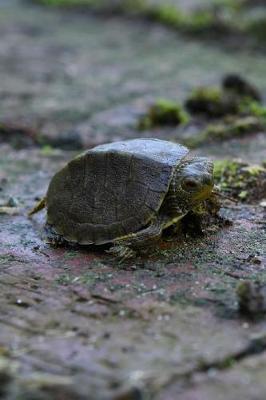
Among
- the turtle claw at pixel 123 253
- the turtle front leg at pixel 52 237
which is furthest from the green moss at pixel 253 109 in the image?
the turtle claw at pixel 123 253

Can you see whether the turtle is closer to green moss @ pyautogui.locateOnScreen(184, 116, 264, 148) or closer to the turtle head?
the turtle head

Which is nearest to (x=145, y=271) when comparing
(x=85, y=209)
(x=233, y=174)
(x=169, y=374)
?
(x=85, y=209)

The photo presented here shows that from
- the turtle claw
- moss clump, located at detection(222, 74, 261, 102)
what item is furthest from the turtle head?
moss clump, located at detection(222, 74, 261, 102)

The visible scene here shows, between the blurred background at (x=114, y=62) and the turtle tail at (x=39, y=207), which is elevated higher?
the blurred background at (x=114, y=62)

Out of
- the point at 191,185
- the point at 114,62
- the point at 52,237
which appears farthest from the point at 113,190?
the point at 114,62

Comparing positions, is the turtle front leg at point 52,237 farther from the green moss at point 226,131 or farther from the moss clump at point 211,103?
the moss clump at point 211,103

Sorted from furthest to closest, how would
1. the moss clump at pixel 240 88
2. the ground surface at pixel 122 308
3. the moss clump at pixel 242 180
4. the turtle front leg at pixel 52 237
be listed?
the moss clump at pixel 240 88 < the moss clump at pixel 242 180 < the turtle front leg at pixel 52 237 < the ground surface at pixel 122 308

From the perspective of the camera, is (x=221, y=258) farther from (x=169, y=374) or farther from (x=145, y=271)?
(x=169, y=374)
